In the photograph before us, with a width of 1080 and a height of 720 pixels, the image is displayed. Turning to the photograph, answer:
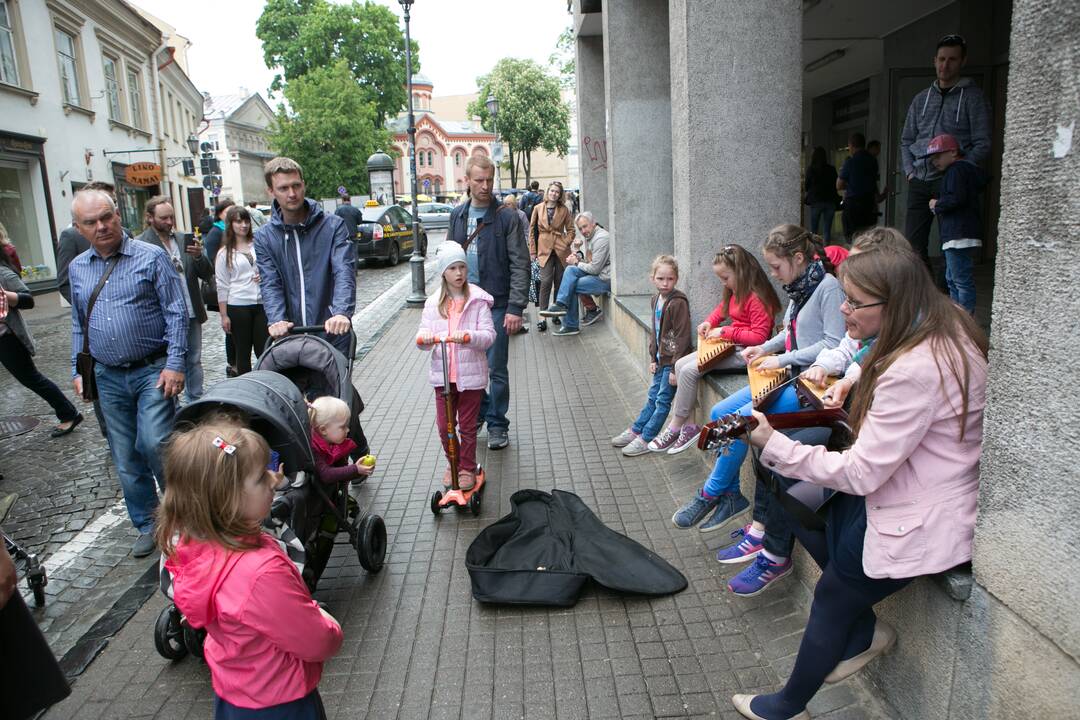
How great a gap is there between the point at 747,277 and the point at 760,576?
222 cm

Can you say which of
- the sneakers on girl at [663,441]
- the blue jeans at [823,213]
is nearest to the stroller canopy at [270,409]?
the sneakers on girl at [663,441]

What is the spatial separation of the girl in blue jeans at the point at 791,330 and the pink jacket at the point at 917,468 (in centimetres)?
179

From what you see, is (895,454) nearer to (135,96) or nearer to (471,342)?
(471,342)

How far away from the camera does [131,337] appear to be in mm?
4523

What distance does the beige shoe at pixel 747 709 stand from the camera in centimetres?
288

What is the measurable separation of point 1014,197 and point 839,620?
4.78ft

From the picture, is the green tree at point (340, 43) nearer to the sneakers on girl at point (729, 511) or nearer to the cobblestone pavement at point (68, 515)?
the cobblestone pavement at point (68, 515)

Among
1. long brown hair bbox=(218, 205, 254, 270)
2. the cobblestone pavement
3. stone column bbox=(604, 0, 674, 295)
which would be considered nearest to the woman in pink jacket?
the cobblestone pavement

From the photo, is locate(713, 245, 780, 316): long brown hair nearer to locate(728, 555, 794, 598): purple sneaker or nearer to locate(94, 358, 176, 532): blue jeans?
locate(728, 555, 794, 598): purple sneaker

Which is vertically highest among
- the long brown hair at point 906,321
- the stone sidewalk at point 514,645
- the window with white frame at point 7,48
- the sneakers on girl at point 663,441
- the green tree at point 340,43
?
the green tree at point 340,43

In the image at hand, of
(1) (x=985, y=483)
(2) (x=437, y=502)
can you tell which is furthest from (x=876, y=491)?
(2) (x=437, y=502)

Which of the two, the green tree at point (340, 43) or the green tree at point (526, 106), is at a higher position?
the green tree at point (340, 43)

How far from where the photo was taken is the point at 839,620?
2.66 m

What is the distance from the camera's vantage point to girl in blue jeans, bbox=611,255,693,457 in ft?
19.3
